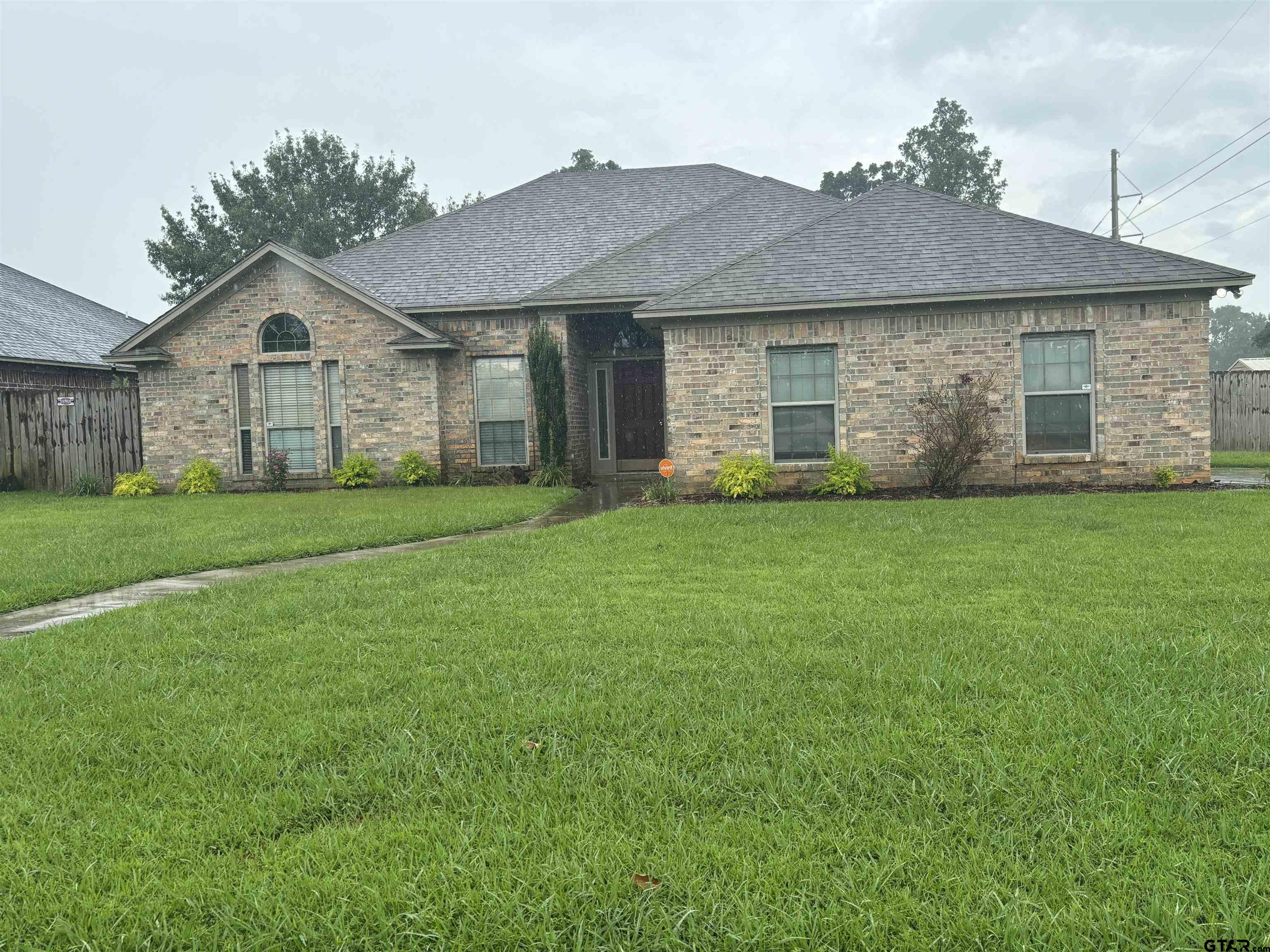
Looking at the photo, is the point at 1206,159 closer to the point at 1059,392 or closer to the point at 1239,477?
the point at 1239,477

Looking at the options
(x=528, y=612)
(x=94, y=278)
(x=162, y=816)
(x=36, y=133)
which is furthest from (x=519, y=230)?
(x=94, y=278)

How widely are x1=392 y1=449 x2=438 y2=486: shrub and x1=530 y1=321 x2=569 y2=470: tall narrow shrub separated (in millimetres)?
2198

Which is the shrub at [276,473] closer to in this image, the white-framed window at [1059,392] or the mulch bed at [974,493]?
the mulch bed at [974,493]

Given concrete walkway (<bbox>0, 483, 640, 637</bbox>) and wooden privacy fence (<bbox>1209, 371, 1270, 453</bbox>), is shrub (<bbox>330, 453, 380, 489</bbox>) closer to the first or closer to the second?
concrete walkway (<bbox>0, 483, 640, 637</bbox>)

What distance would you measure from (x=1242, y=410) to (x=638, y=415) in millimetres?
15620

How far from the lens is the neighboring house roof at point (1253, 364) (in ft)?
137

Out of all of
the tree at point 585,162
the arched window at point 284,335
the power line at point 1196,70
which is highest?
the tree at point 585,162

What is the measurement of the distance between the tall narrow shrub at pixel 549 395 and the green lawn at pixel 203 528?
44.7 inches

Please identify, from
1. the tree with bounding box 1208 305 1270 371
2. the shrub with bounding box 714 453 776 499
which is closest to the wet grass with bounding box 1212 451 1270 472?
the shrub with bounding box 714 453 776 499

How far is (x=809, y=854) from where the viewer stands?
2518 mm

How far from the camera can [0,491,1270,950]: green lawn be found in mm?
2271

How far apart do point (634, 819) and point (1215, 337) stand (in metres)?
133

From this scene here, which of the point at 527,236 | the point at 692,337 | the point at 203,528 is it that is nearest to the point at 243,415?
the point at 527,236

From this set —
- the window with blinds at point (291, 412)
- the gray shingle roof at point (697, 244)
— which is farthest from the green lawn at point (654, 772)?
the window with blinds at point (291, 412)
